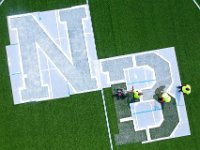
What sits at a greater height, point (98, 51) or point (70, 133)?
point (98, 51)

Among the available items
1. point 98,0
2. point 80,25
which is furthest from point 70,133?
point 98,0

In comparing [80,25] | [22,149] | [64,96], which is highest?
[80,25]

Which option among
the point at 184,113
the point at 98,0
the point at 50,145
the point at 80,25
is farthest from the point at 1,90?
the point at 184,113

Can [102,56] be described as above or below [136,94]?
above

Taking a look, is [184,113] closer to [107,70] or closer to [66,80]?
[107,70]

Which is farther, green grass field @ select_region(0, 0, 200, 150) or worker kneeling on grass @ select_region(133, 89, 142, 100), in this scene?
worker kneeling on grass @ select_region(133, 89, 142, 100)

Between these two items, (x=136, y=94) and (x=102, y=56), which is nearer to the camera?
(x=136, y=94)

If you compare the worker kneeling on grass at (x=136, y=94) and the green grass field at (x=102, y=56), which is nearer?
the green grass field at (x=102, y=56)
